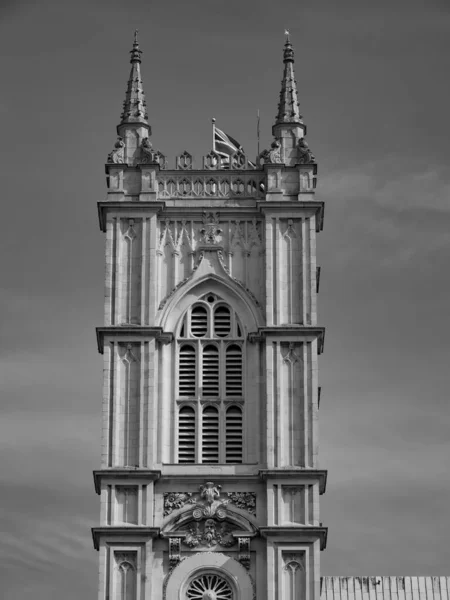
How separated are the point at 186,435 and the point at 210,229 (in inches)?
260

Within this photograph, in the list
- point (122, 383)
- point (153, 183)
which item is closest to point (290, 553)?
point (122, 383)

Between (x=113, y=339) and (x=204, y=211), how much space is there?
201 inches

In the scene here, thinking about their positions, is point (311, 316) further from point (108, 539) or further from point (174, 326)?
point (108, 539)

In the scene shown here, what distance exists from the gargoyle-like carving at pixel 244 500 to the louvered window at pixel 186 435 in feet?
5.43

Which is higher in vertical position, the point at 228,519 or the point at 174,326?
the point at 174,326

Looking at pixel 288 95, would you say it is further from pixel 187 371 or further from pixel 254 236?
pixel 187 371

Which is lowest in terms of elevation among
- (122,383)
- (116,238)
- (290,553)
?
(290,553)

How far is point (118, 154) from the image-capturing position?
70.9m

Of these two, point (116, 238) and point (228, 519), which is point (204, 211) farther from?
point (228, 519)

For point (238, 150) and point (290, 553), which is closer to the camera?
point (290, 553)

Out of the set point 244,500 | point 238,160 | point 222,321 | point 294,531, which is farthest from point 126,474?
point 238,160

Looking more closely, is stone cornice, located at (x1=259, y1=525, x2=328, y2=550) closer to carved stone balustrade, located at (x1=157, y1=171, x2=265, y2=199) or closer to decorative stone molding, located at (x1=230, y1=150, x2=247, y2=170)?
carved stone balustrade, located at (x1=157, y1=171, x2=265, y2=199)

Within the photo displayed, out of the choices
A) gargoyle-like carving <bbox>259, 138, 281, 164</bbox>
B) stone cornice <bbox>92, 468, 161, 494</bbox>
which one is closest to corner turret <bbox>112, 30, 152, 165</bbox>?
gargoyle-like carving <bbox>259, 138, 281, 164</bbox>

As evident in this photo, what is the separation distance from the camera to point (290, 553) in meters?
65.6
